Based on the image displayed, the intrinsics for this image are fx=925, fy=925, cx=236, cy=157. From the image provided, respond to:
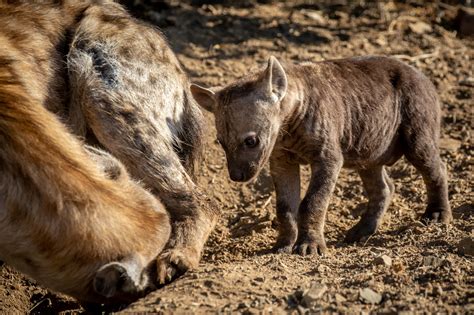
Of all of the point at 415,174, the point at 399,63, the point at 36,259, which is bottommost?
the point at 415,174

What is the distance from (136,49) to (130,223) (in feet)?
4.83

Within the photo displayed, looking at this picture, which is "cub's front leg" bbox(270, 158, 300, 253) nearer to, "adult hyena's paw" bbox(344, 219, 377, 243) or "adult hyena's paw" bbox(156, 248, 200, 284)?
"adult hyena's paw" bbox(344, 219, 377, 243)

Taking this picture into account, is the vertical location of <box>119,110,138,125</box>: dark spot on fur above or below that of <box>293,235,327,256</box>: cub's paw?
above

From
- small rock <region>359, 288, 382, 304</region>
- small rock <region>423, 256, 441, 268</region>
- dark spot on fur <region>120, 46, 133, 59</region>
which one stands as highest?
dark spot on fur <region>120, 46, 133, 59</region>

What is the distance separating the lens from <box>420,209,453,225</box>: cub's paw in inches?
227

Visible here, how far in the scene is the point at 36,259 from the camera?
4352 mm

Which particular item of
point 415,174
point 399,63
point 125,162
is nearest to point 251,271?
point 125,162

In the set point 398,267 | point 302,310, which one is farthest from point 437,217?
point 302,310

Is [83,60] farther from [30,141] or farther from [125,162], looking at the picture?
[30,141]

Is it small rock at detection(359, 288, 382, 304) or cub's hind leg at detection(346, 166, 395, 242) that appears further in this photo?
cub's hind leg at detection(346, 166, 395, 242)

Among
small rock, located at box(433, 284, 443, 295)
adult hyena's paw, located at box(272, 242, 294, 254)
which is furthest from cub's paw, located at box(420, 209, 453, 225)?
small rock, located at box(433, 284, 443, 295)

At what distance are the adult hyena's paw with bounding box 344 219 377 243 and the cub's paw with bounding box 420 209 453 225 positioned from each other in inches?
12.4

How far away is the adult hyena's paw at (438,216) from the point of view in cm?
577

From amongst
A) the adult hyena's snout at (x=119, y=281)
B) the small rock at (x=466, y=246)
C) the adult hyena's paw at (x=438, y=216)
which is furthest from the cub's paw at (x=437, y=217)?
the adult hyena's snout at (x=119, y=281)
